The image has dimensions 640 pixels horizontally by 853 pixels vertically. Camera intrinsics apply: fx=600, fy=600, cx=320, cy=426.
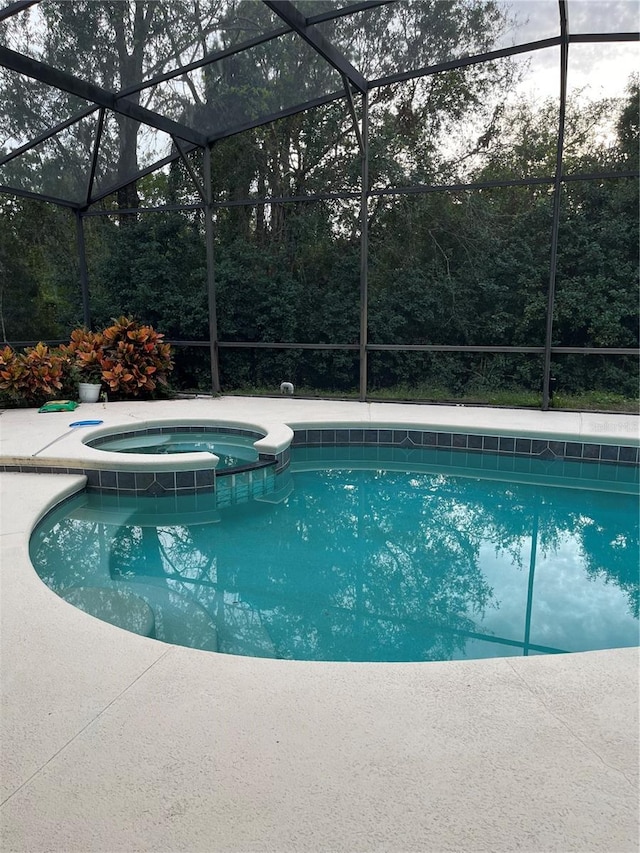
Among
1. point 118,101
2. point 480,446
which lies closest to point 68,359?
point 118,101

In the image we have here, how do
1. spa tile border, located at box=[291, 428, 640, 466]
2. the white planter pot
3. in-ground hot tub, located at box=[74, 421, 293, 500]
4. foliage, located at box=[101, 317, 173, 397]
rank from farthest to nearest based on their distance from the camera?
foliage, located at box=[101, 317, 173, 397] → the white planter pot → spa tile border, located at box=[291, 428, 640, 466] → in-ground hot tub, located at box=[74, 421, 293, 500]

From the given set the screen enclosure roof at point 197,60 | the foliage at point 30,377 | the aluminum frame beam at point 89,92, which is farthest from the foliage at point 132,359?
the aluminum frame beam at point 89,92

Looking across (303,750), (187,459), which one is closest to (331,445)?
(187,459)

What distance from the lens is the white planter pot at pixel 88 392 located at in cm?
715

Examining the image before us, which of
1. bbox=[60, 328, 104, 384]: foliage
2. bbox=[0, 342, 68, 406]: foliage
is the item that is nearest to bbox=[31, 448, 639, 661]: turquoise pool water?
bbox=[0, 342, 68, 406]: foliage

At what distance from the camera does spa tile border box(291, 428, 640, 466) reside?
17.8 feet

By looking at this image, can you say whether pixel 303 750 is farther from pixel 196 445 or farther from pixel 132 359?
pixel 132 359

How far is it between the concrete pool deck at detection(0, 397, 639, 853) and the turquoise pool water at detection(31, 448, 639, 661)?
0.67m

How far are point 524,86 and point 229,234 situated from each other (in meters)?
5.35

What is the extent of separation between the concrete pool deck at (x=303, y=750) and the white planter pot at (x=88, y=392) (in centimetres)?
522

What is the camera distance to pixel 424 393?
33.0ft

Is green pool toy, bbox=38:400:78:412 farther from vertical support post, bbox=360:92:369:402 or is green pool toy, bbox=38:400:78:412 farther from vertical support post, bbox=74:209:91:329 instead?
vertical support post, bbox=360:92:369:402

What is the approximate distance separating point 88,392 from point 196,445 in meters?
1.98

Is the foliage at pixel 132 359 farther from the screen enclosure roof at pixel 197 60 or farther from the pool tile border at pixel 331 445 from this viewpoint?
the screen enclosure roof at pixel 197 60
